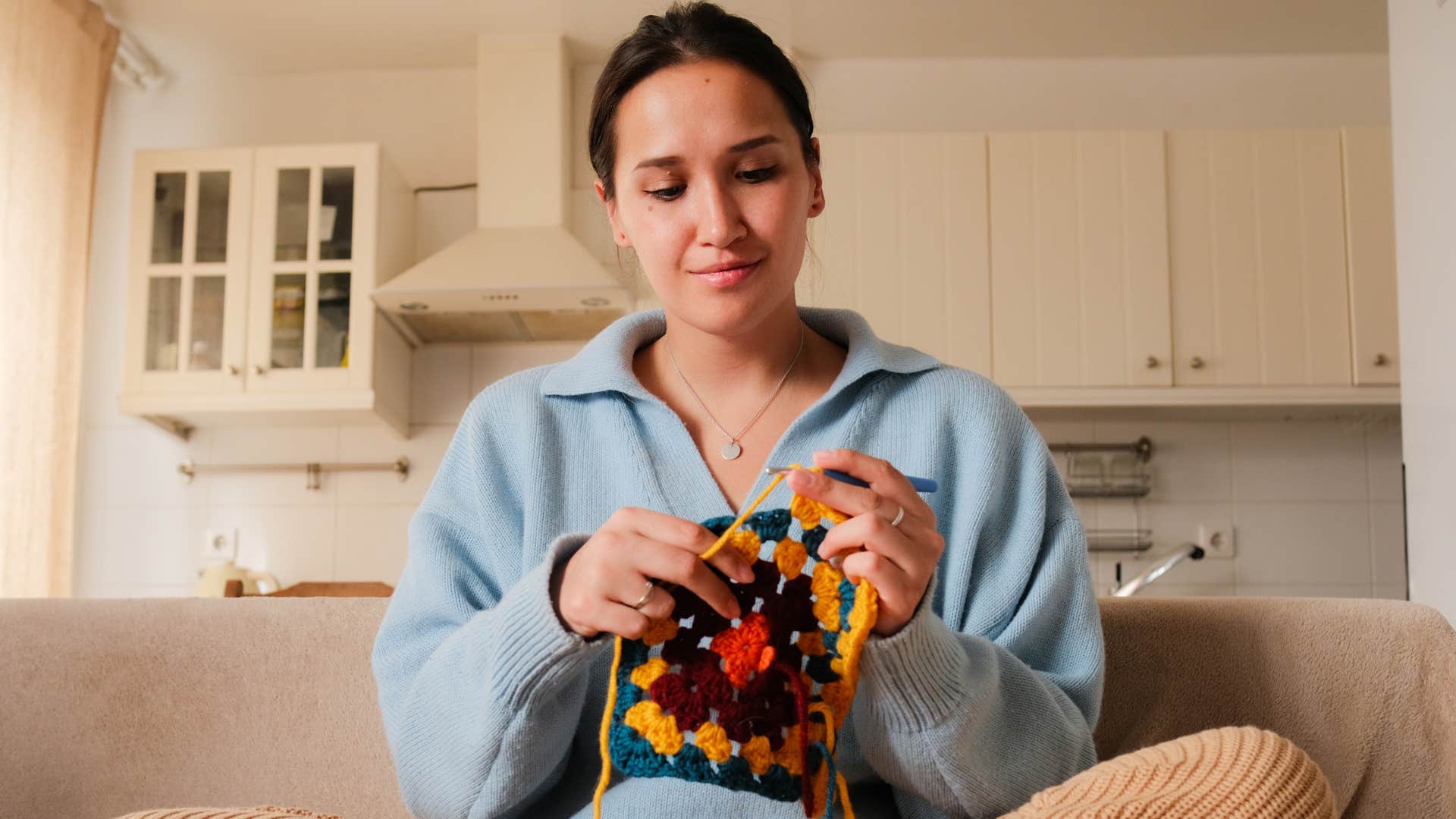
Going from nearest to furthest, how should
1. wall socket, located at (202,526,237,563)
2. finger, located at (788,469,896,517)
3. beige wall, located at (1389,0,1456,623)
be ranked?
1. finger, located at (788,469,896,517)
2. beige wall, located at (1389,0,1456,623)
3. wall socket, located at (202,526,237,563)

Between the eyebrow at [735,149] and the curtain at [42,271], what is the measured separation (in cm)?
220

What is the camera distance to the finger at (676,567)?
861 mm

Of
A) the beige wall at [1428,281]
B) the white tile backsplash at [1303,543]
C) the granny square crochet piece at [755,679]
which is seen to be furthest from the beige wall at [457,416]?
the granny square crochet piece at [755,679]

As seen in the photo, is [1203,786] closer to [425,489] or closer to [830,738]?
[830,738]

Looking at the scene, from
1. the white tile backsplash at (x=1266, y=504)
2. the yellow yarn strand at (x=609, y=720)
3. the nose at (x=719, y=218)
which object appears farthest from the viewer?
the white tile backsplash at (x=1266, y=504)

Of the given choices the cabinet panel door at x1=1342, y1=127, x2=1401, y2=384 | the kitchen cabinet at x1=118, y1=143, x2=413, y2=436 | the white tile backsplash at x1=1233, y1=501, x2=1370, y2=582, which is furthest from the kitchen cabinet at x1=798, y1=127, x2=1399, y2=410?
the kitchen cabinet at x1=118, y1=143, x2=413, y2=436

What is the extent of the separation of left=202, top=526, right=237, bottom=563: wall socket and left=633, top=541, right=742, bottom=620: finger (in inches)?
104

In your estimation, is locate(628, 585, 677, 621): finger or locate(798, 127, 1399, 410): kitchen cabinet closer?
locate(628, 585, 677, 621): finger

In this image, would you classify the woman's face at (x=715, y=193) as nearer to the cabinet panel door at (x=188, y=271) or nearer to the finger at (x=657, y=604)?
the finger at (x=657, y=604)

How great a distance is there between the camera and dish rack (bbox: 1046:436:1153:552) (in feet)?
10.2

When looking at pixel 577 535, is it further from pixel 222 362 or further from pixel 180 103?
pixel 180 103

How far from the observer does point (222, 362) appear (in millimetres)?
3016

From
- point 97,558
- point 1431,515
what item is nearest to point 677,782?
point 1431,515

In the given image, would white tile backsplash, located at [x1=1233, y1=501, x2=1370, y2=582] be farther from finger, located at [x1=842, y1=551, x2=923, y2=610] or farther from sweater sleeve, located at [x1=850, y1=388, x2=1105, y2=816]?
finger, located at [x1=842, y1=551, x2=923, y2=610]
